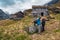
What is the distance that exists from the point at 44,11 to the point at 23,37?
4835 centimetres

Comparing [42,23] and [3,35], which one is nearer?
[3,35]

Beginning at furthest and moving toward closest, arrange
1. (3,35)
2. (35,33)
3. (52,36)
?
1. (35,33)
2. (52,36)
3. (3,35)

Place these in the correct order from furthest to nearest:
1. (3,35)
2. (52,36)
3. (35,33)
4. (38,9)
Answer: (38,9) → (35,33) → (52,36) → (3,35)

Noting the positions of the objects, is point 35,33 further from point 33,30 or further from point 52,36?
point 52,36

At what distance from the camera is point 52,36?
2858cm

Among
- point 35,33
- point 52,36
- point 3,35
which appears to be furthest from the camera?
point 35,33

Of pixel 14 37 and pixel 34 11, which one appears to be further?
pixel 34 11

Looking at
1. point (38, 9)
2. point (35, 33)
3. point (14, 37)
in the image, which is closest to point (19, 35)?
point (14, 37)

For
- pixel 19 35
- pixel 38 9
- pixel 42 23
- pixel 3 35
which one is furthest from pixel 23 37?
pixel 38 9

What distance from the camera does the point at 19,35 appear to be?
27922mm

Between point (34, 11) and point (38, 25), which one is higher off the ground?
point (38, 25)

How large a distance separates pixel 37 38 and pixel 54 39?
8.92 ft

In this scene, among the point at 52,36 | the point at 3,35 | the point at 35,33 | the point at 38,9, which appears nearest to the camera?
the point at 3,35

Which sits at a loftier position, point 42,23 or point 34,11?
point 42,23
